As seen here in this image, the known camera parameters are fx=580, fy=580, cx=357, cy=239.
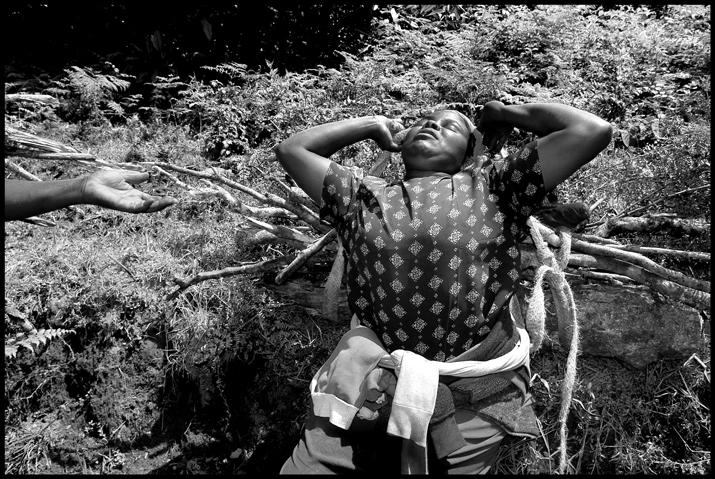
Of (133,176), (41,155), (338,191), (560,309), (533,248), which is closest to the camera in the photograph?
(133,176)

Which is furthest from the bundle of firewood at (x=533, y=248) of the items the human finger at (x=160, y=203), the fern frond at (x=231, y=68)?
the fern frond at (x=231, y=68)

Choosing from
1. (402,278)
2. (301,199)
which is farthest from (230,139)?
(402,278)

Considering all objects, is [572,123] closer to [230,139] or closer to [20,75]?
[230,139]

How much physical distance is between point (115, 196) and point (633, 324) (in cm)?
247

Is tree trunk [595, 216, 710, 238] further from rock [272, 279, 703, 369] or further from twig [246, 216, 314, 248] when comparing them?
twig [246, 216, 314, 248]

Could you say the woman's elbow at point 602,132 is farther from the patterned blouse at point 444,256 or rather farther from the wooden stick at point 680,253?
the wooden stick at point 680,253

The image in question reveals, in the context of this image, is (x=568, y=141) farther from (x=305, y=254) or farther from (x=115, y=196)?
(x=115, y=196)

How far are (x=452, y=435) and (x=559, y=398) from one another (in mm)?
→ 939

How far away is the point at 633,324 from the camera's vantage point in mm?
2904

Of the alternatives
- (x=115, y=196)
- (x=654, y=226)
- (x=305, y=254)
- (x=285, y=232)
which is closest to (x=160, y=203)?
(x=115, y=196)

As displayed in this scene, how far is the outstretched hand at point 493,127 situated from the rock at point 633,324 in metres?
0.88

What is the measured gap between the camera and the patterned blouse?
7.53ft

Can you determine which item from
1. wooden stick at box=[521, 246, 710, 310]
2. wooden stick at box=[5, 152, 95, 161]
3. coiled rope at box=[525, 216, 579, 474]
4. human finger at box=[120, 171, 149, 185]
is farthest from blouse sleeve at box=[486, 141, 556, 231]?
wooden stick at box=[5, 152, 95, 161]

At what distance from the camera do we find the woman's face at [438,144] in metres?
2.54
